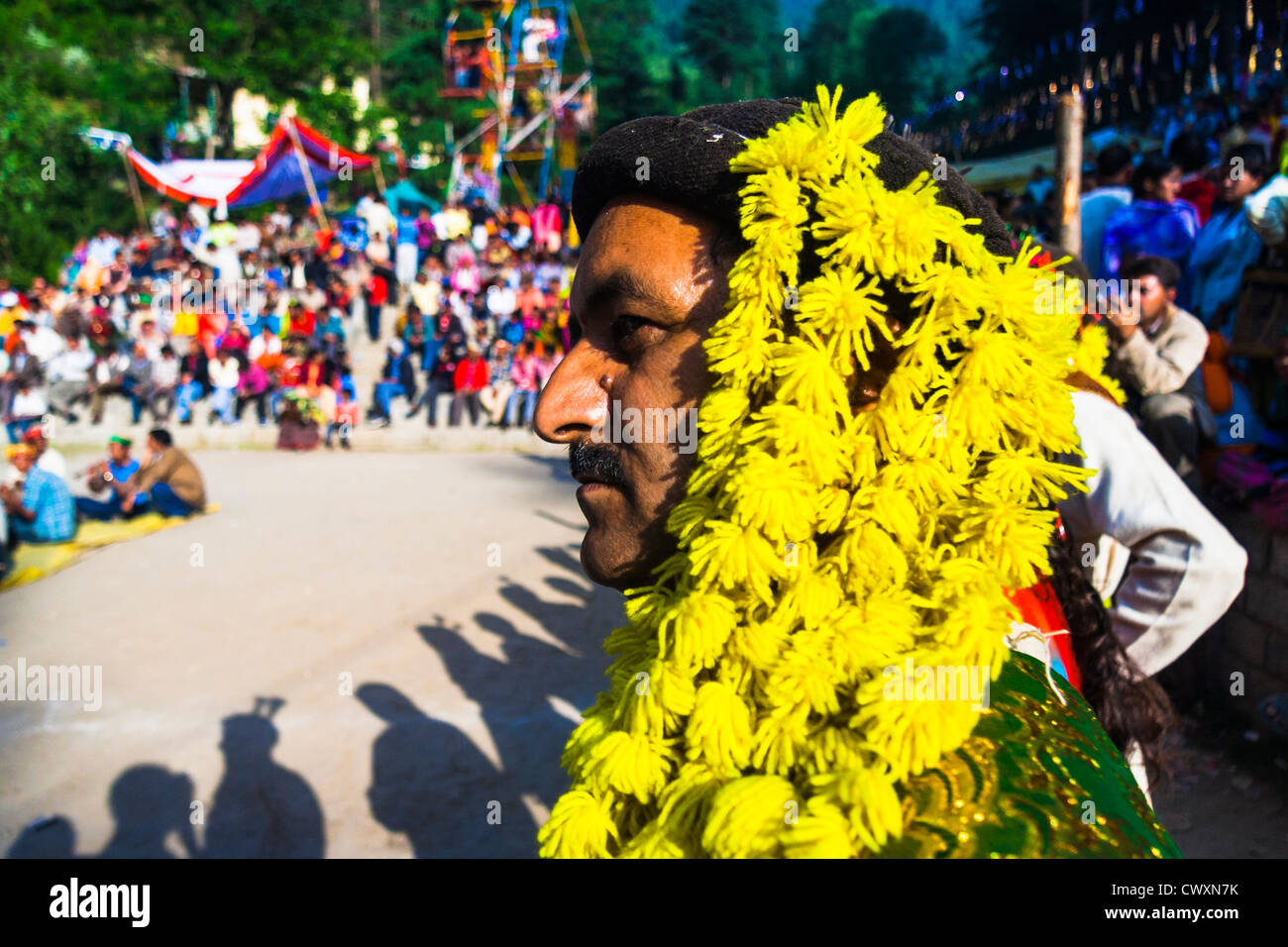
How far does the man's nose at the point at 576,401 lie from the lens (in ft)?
4.32

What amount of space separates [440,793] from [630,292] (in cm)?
424

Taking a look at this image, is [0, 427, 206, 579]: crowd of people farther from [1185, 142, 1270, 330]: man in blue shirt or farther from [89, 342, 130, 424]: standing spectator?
[1185, 142, 1270, 330]: man in blue shirt

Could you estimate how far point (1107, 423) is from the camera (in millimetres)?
2133

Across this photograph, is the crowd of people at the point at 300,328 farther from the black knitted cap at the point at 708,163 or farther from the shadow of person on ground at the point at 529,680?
the black knitted cap at the point at 708,163

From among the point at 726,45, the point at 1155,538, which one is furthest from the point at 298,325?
the point at 726,45

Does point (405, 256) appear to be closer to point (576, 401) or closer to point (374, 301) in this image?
point (374, 301)

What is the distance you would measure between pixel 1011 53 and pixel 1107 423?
31.4 meters

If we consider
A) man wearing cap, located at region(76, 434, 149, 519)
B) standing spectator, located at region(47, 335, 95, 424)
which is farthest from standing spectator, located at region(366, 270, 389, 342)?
man wearing cap, located at region(76, 434, 149, 519)

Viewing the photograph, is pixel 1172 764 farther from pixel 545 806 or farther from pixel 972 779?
pixel 972 779

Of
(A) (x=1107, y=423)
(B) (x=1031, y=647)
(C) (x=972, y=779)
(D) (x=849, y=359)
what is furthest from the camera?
(A) (x=1107, y=423)

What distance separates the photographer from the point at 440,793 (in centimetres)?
488

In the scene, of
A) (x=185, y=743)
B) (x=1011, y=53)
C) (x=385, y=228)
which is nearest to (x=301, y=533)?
(x=185, y=743)

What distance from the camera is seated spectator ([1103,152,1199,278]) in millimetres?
5969
